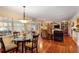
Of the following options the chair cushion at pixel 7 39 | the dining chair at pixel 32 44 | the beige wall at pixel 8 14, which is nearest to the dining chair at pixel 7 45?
the chair cushion at pixel 7 39

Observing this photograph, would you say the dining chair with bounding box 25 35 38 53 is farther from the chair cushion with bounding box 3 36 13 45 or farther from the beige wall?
the beige wall

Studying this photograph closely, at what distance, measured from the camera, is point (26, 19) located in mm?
2350

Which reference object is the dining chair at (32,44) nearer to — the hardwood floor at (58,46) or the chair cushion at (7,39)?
Result: the hardwood floor at (58,46)

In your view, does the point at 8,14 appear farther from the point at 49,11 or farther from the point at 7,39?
Answer: the point at 49,11

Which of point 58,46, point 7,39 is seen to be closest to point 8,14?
point 7,39

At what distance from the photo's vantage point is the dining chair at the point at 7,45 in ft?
7.74

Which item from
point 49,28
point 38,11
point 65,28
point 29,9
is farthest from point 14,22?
point 65,28

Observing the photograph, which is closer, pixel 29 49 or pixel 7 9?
pixel 7 9

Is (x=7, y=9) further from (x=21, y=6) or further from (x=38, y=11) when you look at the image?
(x=38, y=11)

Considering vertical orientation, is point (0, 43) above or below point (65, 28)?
below

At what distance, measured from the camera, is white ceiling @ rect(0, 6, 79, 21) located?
7.65 feet

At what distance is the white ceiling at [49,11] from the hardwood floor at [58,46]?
1.65ft

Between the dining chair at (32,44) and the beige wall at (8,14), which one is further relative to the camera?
the dining chair at (32,44)
